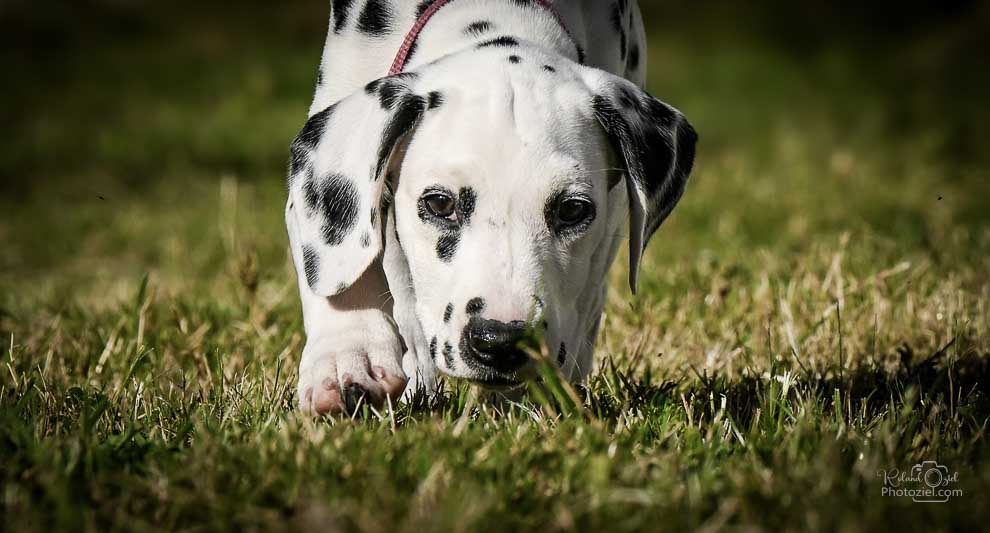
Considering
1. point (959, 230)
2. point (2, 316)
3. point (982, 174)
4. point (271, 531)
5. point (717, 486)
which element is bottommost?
point (2, 316)

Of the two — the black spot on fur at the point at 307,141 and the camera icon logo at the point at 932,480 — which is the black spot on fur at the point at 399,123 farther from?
the camera icon logo at the point at 932,480

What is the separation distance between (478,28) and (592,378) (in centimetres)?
116

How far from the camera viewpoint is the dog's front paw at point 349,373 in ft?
8.78

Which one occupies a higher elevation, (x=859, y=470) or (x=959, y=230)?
(x=959, y=230)

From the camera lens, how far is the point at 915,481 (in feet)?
7.04

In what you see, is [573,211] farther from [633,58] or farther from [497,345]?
[633,58]

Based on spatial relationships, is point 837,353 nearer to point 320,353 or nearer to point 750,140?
point 320,353

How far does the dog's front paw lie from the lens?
2676mm

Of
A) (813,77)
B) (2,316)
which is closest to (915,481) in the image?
(2,316)

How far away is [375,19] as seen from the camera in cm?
346

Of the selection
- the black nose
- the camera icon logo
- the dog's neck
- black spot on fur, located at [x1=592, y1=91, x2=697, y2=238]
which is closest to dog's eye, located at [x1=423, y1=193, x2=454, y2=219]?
the black nose

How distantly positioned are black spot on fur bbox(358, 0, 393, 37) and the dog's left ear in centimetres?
82

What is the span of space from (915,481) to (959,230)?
313 centimetres

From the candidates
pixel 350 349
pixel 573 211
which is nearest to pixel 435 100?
pixel 573 211
